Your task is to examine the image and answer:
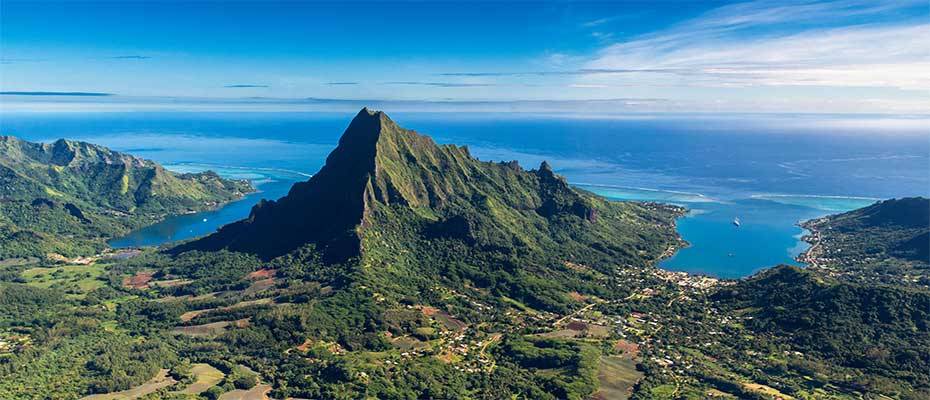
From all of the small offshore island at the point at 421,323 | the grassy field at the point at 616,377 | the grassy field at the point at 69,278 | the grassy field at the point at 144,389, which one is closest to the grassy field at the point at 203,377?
the small offshore island at the point at 421,323

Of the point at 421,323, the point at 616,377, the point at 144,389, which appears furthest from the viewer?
the point at 421,323

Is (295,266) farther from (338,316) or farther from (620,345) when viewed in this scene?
(620,345)

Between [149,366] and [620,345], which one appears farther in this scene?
[620,345]

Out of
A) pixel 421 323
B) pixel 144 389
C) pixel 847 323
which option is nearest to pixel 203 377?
pixel 144 389

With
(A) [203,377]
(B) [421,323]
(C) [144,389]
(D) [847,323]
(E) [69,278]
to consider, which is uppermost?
(D) [847,323]

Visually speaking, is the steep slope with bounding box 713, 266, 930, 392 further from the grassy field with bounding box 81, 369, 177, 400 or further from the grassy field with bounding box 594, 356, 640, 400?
the grassy field with bounding box 81, 369, 177, 400

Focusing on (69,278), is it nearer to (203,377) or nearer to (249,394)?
(203,377)

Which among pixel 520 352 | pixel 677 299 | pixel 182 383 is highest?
pixel 677 299

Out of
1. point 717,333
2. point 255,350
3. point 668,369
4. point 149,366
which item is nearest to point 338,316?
point 255,350
